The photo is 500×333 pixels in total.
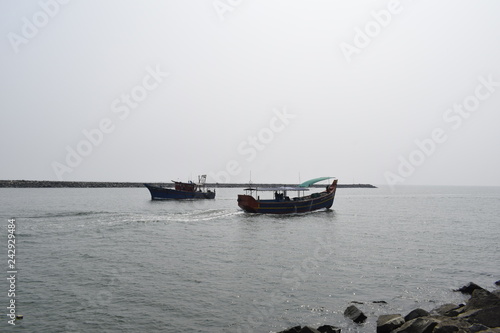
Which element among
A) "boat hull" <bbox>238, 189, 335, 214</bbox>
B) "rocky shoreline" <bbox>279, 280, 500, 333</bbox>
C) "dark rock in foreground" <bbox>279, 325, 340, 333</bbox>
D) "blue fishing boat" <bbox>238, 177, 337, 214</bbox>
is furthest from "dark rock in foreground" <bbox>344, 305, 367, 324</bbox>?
"boat hull" <bbox>238, 189, 335, 214</bbox>

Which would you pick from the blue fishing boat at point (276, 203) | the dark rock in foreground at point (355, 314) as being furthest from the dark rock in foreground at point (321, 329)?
the blue fishing boat at point (276, 203)

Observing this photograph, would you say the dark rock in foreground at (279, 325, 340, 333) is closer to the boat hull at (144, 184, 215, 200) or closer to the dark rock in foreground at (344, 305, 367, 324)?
the dark rock in foreground at (344, 305, 367, 324)

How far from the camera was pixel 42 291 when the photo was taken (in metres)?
14.7

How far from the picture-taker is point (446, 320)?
9.95 m

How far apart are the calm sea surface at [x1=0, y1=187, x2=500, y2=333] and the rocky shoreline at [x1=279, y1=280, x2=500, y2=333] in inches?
33.9

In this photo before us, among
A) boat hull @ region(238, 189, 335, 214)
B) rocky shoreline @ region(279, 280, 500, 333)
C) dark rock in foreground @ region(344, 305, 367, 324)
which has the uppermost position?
boat hull @ region(238, 189, 335, 214)

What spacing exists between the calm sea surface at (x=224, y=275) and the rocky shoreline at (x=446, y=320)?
0.86 metres

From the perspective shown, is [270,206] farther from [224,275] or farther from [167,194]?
[167,194]

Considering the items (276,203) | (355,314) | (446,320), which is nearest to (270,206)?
(276,203)

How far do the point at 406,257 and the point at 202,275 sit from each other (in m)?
13.5

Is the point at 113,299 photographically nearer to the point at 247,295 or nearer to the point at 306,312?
the point at 247,295

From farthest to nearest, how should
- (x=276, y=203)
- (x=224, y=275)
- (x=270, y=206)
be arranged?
1. (x=270, y=206)
2. (x=276, y=203)
3. (x=224, y=275)

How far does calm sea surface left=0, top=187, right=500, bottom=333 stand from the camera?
12.4 meters

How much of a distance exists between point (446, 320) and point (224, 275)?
10265mm
